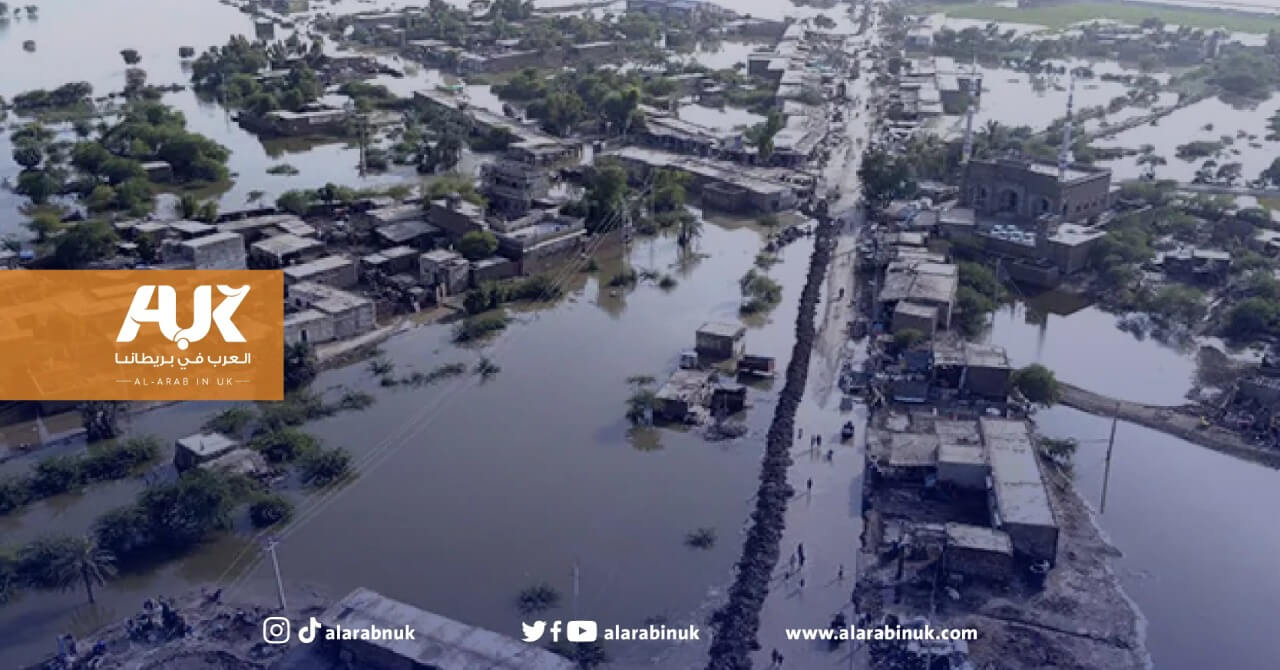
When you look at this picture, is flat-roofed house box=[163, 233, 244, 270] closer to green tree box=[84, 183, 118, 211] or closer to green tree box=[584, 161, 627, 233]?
green tree box=[84, 183, 118, 211]

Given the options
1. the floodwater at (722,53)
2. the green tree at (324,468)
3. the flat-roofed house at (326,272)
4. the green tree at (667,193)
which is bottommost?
the green tree at (324,468)

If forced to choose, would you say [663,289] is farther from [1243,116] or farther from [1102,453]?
[1243,116]

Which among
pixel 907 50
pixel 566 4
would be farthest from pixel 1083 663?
pixel 566 4

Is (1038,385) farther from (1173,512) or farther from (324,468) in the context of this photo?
(324,468)

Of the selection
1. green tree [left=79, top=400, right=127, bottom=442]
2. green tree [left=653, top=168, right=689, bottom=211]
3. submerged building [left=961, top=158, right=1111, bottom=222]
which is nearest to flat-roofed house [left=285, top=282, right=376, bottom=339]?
green tree [left=79, top=400, right=127, bottom=442]

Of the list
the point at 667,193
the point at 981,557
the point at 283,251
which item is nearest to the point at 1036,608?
the point at 981,557

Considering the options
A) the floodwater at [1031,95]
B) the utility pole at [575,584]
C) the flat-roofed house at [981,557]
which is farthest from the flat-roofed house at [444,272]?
the floodwater at [1031,95]

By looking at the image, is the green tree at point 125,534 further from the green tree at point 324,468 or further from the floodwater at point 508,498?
the green tree at point 324,468
